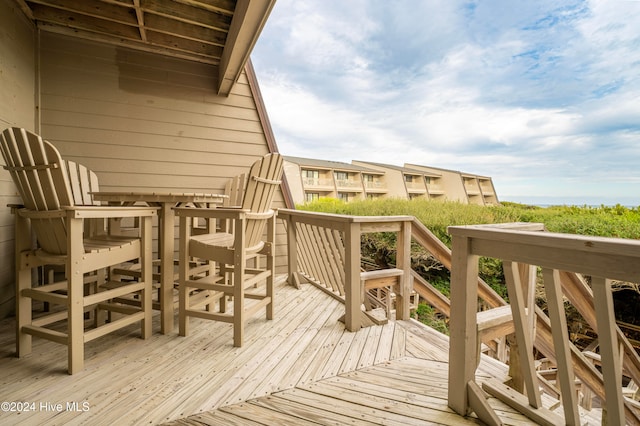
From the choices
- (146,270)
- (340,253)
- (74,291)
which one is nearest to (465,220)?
(340,253)

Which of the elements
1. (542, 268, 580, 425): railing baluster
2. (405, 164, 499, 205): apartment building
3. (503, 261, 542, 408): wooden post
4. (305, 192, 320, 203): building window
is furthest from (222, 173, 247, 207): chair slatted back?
(405, 164, 499, 205): apartment building

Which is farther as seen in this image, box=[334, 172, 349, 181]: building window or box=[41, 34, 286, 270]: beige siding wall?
box=[334, 172, 349, 181]: building window

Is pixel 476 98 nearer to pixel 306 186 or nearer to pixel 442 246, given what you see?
pixel 306 186

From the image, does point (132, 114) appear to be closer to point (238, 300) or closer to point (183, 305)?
point (183, 305)

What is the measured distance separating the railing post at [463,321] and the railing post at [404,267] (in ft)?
3.22

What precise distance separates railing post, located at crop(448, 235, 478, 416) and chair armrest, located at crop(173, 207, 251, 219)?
3.98 feet

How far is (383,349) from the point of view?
1.78m

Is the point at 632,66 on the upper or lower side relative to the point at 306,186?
upper

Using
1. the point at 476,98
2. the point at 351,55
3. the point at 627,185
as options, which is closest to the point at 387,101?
the point at 351,55

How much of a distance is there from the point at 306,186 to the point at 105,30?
6.05 meters

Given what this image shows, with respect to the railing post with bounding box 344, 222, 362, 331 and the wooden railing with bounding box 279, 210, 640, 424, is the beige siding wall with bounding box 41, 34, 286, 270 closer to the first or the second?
the railing post with bounding box 344, 222, 362, 331

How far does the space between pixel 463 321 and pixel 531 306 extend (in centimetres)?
46

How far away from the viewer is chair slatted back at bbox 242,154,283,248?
5.94 ft

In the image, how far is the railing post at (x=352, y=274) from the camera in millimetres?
2000
